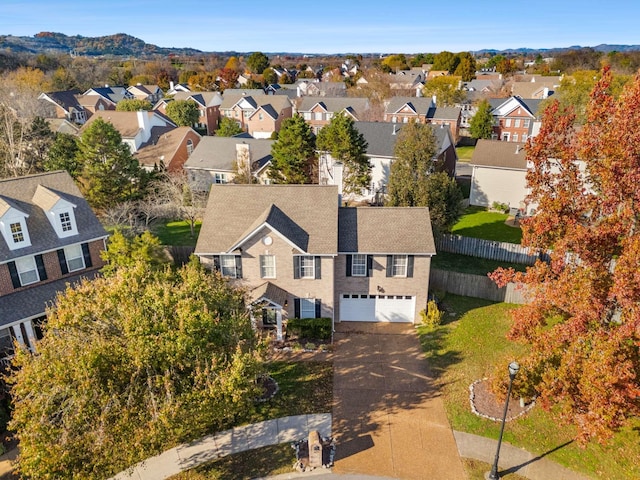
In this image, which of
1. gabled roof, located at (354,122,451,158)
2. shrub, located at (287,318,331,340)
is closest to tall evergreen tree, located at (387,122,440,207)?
gabled roof, located at (354,122,451,158)

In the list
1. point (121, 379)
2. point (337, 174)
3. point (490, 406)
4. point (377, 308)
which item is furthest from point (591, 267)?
point (337, 174)

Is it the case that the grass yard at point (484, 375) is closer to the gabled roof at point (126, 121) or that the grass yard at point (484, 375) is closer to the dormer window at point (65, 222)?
the dormer window at point (65, 222)

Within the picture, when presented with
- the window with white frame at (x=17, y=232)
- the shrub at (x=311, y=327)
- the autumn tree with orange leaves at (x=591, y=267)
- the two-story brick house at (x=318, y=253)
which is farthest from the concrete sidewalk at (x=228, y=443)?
the window with white frame at (x=17, y=232)

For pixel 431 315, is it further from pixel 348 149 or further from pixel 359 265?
pixel 348 149

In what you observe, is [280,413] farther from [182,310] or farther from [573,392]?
[573,392]

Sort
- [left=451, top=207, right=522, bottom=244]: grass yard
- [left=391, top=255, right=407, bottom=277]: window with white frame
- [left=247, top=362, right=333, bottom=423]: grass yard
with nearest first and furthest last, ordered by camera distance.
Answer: [left=247, top=362, right=333, bottom=423]: grass yard < [left=391, top=255, right=407, bottom=277]: window with white frame < [left=451, top=207, right=522, bottom=244]: grass yard

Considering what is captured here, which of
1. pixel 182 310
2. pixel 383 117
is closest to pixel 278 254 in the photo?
pixel 182 310

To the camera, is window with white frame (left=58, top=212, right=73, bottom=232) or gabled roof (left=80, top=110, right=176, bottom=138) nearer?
window with white frame (left=58, top=212, right=73, bottom=232)

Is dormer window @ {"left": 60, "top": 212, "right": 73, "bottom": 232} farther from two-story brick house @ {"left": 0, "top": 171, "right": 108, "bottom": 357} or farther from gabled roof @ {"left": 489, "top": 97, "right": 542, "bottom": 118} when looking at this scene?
gabled roof @ {"left": 489, "top": 97, "right": 542, "bottom": 118}
